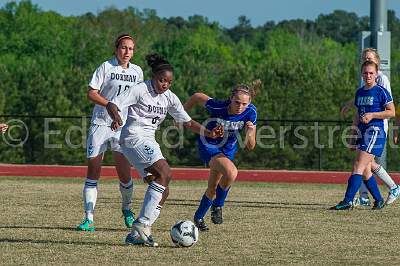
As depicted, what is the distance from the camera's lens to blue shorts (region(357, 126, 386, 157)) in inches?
559

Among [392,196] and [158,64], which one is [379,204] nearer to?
[392,196]

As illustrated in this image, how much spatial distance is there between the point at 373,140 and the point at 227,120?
3.32 meters

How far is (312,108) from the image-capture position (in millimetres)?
37062

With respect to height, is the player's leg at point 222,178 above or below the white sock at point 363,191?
above

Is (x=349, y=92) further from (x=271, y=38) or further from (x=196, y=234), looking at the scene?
(x=271, y=38)

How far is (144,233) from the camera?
9859 mm

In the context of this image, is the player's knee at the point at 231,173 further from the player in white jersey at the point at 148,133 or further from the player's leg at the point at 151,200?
the player's leg at the point at 151,200

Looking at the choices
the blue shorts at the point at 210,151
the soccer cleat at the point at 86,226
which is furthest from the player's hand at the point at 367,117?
the soccer cleat at the point at 86,226

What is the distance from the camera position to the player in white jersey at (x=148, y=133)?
32.7 feet

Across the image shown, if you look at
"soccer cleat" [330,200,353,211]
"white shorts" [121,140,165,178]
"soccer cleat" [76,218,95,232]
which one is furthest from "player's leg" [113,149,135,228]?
"soccer cleat" [330,200,353,211]

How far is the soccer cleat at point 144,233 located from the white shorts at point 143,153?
0.60m

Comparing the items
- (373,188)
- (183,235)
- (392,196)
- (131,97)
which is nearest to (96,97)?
(131,97)

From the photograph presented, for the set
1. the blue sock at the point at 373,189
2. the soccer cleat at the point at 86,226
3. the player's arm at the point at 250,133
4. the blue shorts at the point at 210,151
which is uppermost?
the player's arm at the point at 250,133

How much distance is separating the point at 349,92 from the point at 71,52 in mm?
30043
